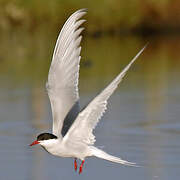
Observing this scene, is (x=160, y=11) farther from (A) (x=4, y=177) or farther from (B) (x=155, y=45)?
(A) (x=4, y=177)

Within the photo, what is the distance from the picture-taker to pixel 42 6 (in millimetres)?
22531

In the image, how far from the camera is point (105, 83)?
1260cm

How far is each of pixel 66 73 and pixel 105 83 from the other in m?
5.46

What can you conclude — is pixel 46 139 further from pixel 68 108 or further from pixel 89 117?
pixel 68 108

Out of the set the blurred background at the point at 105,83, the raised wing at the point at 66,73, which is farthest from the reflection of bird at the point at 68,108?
the blurred background at the point at 105,83

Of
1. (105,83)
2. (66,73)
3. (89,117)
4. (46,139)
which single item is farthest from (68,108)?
(105,83)

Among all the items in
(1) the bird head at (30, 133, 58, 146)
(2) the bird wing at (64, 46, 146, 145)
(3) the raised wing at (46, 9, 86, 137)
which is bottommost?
(1) the bird head at (30, 133, 58, 146)

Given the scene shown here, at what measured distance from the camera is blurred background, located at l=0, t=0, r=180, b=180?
7367 mm

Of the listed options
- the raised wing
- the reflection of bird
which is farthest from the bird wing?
the raised wing

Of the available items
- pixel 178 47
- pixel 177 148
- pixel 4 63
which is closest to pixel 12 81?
pixel 4 63

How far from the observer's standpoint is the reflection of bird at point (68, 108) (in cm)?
644

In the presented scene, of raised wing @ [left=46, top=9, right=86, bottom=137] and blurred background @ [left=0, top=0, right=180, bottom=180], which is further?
blurred background @ [left=0, top=0, right=180, bottom=180]

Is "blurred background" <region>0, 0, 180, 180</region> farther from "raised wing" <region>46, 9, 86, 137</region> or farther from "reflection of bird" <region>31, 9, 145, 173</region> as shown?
"raised wing" <region>46, 9, 86, 137</region>

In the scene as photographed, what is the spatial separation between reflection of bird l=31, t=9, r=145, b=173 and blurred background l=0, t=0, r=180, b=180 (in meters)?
0.36
